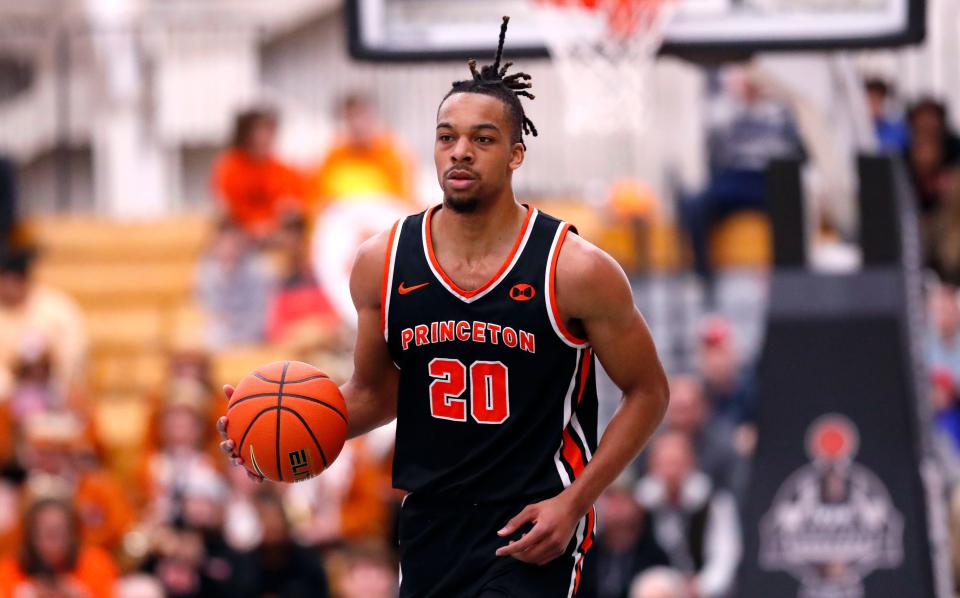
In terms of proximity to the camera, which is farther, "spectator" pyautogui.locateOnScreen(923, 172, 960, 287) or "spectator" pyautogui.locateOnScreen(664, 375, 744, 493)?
"spectator" pyautogui.locateOnScreen(923, 172, 960, 287)

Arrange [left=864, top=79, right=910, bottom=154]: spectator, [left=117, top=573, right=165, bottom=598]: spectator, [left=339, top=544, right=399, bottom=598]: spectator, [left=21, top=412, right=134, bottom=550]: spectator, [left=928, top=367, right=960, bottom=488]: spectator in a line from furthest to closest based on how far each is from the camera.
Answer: [left=864, top=79, right=910, bottom=154]: spectator < [left=928, top=367, right=960, bottom=488]: spectator < [left=21, top=412, right=134, bottom=550]: spectator < [left=117, top=573, right=165, bottom=598]: spectator < [left=339, top=544, right=399, bottom=598]: spectator

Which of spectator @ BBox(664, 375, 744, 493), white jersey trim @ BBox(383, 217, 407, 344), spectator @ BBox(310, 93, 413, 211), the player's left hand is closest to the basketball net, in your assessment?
spectator @ BBox(664, 375, 744, 493)

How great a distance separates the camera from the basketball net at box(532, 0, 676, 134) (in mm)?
8555

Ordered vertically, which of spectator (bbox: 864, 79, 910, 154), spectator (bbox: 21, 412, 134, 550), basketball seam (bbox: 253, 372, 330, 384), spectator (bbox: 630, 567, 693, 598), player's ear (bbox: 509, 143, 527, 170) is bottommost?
spectator (bbox: 630, 567, 693, 598)

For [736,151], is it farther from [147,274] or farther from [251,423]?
[251,423]

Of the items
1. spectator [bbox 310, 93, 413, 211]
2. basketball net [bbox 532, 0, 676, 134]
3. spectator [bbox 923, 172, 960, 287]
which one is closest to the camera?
basketball net [bbox 532, 0, 676, 134]

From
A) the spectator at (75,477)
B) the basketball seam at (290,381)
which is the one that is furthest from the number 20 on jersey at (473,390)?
the spectator at (75,477)

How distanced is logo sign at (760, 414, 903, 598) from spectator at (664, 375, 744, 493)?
1927 mm

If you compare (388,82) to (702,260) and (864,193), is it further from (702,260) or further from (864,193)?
(864,193)

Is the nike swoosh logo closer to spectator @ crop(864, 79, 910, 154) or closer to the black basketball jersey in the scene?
the black basketball jersey

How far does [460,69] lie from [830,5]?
7.83 metres

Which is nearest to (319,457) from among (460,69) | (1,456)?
(1,456)

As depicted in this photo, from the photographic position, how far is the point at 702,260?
527 inches

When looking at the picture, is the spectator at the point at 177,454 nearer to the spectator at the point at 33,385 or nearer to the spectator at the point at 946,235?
the spectator at the point at 33,385
